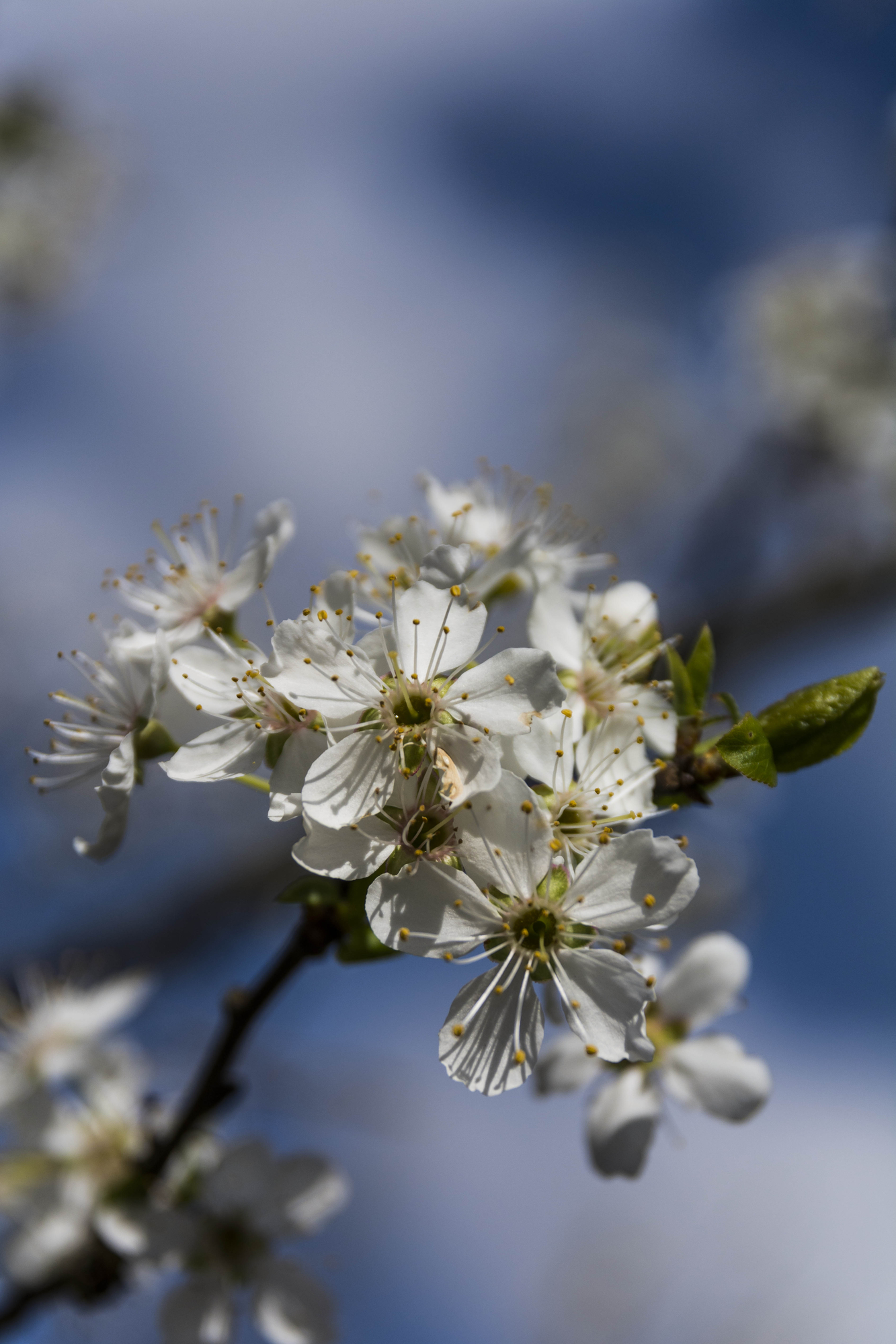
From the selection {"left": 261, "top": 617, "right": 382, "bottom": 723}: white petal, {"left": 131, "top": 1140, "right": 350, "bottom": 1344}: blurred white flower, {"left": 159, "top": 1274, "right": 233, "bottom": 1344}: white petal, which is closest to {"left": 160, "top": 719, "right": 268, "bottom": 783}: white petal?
{"left": 261, "top": 617, "right": 382, "bottom": 723}: white petal

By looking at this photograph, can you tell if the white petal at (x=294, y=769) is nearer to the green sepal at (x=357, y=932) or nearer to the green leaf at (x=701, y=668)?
the green sepal at (x=357, y=932)

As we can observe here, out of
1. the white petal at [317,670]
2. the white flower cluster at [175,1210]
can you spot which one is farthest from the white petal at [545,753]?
the white flower cluster at [175,1210]

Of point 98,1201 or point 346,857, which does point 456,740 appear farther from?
point 98,1201

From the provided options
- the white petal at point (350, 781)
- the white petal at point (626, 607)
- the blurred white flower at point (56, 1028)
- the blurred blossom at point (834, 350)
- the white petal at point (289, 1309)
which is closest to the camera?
the white petal at point (350, 781)

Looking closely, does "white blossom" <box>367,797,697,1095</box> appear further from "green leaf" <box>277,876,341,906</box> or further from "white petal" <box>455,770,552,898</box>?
"green leaf" <box>277,876,341,906</box>

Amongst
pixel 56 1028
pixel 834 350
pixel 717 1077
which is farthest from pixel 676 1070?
pixel 834 350

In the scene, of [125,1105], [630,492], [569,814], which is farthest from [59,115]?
[569,814]

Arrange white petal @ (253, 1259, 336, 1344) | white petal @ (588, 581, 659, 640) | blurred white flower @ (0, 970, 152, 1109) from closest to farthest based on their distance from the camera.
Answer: white petal @ (588, 581, 659, 640) < white petal @ (253, 1259, 336, 1344) < blurred white flower @ (0, 970, 152, 1109)
